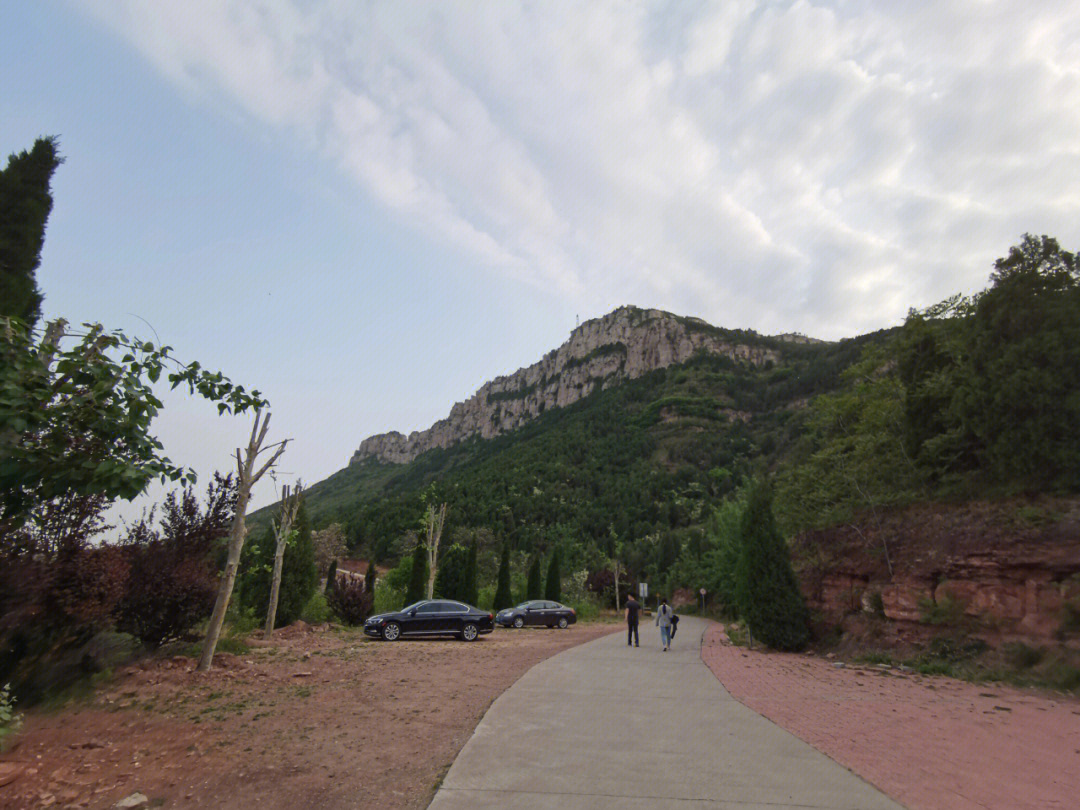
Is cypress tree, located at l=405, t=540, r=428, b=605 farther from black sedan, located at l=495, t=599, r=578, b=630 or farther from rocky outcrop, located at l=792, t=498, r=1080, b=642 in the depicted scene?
rocky outcrop, located at l=792, t=498, r=1080, b=642

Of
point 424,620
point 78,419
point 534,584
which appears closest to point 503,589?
point 534,584

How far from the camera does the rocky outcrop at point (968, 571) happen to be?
10203mm

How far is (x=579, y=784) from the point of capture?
14.4ft

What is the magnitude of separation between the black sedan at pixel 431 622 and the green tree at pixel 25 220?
11789 millimetres

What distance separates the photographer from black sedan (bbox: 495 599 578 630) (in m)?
27.0

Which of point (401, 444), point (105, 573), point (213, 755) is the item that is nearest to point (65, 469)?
point (213, 755)

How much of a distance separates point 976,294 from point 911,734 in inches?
563

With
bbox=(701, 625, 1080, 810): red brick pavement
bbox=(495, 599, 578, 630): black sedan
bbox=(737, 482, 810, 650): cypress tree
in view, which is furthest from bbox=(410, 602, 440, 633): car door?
bbox=(701, 625, 1080, 810): red brick pavement

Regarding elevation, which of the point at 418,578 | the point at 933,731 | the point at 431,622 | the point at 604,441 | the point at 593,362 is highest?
the point at 593,362

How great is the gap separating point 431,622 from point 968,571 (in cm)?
1429

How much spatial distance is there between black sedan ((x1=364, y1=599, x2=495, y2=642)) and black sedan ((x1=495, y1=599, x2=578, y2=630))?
8.02 metres

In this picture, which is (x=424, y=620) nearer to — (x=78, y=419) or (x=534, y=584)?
(x=78, y=419)

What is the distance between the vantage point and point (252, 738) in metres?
5.72

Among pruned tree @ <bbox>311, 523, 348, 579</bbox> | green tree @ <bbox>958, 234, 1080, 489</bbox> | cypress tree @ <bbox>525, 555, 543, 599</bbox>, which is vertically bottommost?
cypress tree @ <bbox>525, 555, 543, 599</bbox>
